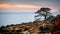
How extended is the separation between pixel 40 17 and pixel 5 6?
0.71 metres

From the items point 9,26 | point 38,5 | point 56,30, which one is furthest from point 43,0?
point 9,26

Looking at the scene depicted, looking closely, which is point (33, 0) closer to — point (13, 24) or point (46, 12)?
point (46, 12)

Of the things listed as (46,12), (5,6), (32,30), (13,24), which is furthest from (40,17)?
(5,6)

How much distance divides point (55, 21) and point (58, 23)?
68 millimetres

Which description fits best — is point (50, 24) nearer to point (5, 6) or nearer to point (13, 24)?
point (13, 24)

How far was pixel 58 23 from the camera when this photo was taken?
2.24 metres

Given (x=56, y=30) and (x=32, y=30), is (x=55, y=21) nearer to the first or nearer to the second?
(x=56, y=30)

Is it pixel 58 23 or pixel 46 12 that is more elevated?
pixel 46 12

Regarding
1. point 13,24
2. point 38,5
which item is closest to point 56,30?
point 38,5

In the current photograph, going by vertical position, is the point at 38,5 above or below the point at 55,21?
above

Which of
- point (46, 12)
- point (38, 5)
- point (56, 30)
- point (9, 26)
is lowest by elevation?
point (56, 30)

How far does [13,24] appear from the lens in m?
2.28

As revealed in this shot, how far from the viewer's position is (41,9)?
2.28 meters

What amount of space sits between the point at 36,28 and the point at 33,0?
0.54 metres
